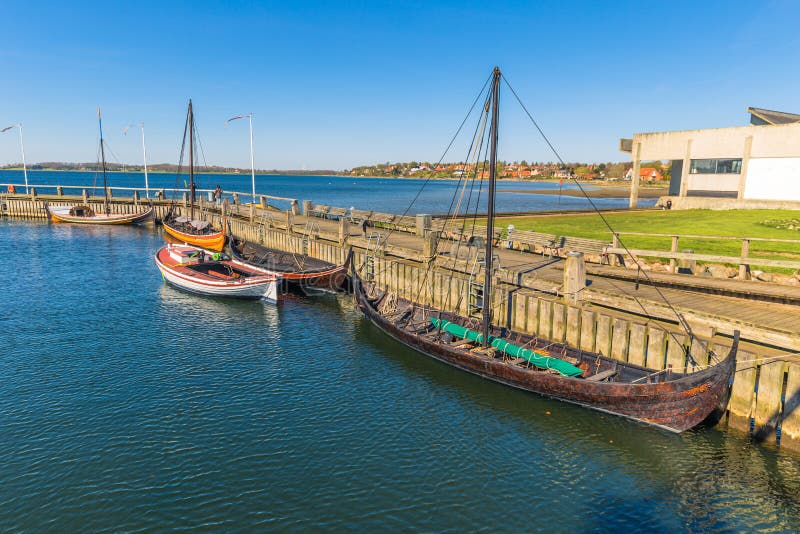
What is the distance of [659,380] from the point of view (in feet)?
55.0

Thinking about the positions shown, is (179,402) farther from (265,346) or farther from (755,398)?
(755,398)

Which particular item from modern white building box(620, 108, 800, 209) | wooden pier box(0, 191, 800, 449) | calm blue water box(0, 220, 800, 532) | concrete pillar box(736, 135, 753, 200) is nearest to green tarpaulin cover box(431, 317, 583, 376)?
calm blue water box(0, 220, 800, 532)

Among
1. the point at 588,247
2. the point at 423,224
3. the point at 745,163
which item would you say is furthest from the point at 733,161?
the point at 423,224

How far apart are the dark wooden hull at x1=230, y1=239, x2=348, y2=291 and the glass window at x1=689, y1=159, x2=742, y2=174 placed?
4540 cm

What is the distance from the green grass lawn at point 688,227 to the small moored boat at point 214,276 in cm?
2030

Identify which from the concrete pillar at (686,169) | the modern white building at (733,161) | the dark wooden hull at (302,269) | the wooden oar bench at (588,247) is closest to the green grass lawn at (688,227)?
the modern white building at (733,161)

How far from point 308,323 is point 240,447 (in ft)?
43.6

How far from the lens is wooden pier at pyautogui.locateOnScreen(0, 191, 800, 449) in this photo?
15117 mm

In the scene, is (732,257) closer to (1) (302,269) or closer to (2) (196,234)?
(1) (302,269)

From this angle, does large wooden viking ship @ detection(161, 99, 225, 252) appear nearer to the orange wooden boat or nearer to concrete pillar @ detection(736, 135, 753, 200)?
the orange wooden boat

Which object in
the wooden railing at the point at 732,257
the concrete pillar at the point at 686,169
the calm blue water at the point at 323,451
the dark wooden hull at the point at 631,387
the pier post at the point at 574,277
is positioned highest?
the concrete pillar at the point at 686,169

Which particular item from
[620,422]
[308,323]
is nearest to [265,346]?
[308,323]

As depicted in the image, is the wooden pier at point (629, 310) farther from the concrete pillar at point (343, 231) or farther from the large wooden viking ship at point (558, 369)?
the large wooden viking ship at point (558, 369)

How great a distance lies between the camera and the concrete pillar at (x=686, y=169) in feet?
185
